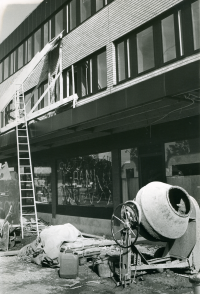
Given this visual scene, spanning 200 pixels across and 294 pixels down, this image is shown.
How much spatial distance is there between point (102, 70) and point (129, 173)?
14.8 ft

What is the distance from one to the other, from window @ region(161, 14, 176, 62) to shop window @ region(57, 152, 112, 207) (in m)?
4.45

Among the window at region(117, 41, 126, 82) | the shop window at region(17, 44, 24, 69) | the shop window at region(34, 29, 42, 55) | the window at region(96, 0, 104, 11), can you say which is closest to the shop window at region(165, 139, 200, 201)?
the window at region(117, 41, 126, 82)

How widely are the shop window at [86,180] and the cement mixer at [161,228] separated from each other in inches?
221

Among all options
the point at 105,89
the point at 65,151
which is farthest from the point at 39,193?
the point at 105,89

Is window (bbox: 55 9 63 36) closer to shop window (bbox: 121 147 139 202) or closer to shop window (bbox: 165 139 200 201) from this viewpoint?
shop window (bbox: 121 147 139 202)

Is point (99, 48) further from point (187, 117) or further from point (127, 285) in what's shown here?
point (127, 285)

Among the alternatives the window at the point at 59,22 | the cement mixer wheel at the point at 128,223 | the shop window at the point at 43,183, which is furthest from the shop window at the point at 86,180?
the window at the point at 59,22

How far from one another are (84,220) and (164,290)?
771 centimetres

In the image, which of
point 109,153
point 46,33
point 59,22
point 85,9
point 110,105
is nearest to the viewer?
point 110,105

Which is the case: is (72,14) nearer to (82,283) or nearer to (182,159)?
(182,159)

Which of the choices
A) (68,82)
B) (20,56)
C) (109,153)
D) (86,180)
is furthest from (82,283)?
(20,56)

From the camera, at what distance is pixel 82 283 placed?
23.4ft

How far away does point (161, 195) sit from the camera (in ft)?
23.4

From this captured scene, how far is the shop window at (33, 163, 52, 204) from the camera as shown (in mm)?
16766
